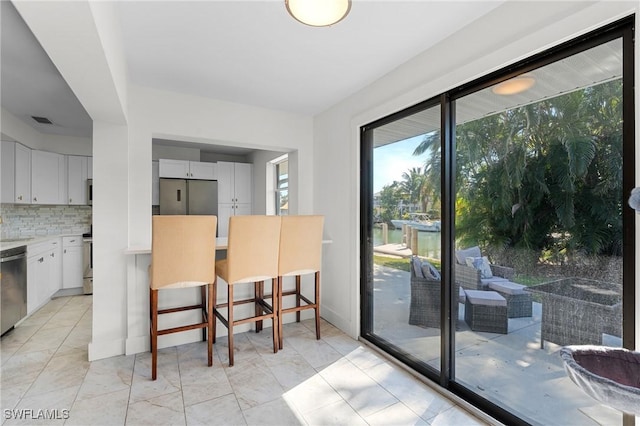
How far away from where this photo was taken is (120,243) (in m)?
2.62

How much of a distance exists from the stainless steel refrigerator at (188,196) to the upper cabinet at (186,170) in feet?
0.33

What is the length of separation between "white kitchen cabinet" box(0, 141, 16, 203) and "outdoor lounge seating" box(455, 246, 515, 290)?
5.10 m

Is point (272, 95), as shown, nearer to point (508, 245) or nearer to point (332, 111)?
point (332, 111)

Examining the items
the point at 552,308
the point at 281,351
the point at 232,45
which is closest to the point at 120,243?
the point at 281,351

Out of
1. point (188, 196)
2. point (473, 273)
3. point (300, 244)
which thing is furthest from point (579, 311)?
point (188, 196)

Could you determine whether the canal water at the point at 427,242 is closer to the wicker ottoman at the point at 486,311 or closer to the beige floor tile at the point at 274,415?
the wicker ottoman at the point at 486,311

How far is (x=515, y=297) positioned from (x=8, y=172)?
214 inches

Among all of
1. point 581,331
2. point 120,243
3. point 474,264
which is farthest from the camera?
point 120,243

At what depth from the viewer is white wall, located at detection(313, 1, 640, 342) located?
58.0 inches

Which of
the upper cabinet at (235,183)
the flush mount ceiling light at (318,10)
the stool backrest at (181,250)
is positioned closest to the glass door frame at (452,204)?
the flush mount ceiling light at (318,10)

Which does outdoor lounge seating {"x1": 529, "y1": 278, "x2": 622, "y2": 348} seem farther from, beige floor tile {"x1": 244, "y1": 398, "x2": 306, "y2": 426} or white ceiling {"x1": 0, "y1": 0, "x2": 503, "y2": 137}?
white ceiling {"x1": 0, "y1": 0, "x2": 503, "y2": 137}

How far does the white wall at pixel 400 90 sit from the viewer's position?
147 cm

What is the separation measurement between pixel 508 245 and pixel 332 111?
228cm

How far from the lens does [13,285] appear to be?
307 cm
